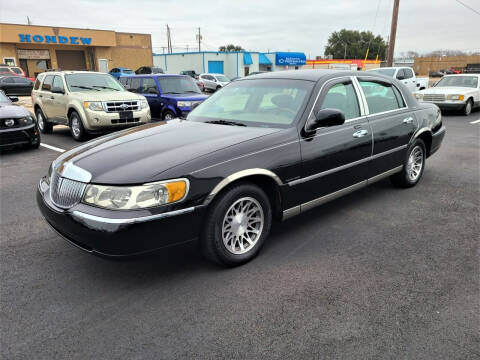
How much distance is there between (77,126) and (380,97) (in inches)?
296

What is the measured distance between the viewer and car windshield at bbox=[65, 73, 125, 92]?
9.91 m

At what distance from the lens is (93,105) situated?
9.15 metres

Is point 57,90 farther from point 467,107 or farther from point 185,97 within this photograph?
point 467,107

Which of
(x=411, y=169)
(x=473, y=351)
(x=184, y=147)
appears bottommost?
(x=473, y=351)

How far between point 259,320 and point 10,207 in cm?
398

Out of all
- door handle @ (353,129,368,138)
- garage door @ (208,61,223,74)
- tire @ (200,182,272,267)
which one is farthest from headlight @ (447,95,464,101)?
garage door @ (208,61,223,74)

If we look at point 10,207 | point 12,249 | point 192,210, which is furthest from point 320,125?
point 10,207

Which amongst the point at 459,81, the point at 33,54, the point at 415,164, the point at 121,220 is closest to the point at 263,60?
the point at 33,54

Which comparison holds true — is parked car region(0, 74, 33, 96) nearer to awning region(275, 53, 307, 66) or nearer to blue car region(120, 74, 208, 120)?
blue car region(120, 74, 208, 120)

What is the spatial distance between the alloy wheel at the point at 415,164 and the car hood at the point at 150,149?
106 inches

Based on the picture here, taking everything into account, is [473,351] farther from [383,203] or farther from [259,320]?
[383,203]

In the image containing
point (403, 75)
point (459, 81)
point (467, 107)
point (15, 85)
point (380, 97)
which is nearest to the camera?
point (380, 97)

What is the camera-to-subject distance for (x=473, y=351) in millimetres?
2367

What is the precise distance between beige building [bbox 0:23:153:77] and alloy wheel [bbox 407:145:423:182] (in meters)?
42.7
